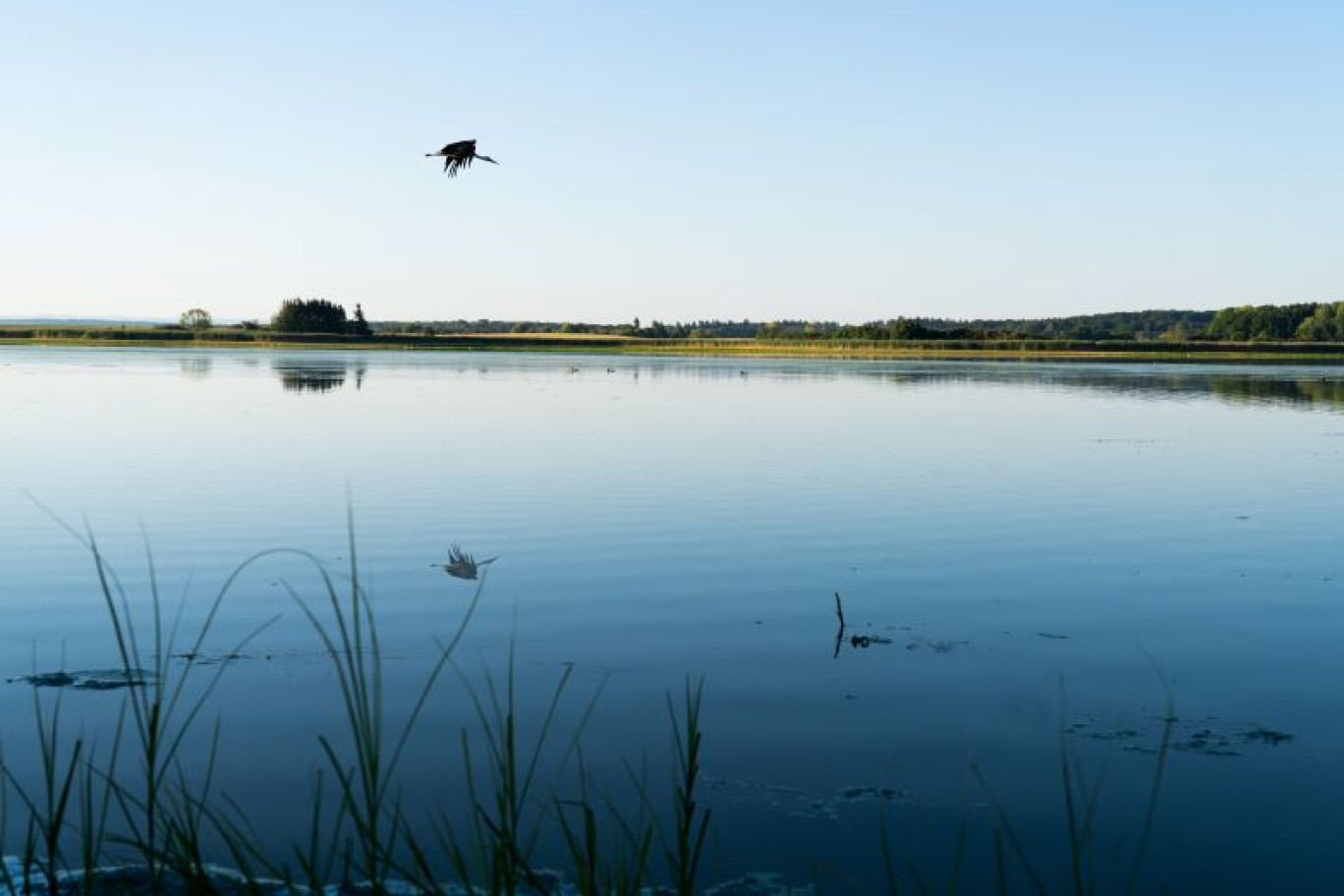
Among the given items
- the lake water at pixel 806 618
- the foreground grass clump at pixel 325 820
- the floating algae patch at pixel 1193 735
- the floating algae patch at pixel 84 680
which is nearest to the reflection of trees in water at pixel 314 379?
the lake water at pixel 806 618

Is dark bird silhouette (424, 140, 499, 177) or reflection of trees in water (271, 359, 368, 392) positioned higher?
dark bird silhouette (424, 140, 499, 177)

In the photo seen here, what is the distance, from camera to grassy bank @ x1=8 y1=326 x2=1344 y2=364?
139 metres

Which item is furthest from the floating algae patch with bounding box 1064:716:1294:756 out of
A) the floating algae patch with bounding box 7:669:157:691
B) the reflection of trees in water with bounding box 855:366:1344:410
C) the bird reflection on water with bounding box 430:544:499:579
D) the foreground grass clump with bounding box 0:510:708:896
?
the reflection of trees in water with bounding box 855:366:1344:410

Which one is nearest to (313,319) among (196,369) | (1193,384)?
(196,369)

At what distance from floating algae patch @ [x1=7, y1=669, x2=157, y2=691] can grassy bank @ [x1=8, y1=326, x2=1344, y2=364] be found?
411 ft

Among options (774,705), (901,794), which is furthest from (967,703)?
(901,794)

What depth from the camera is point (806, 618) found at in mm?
11969

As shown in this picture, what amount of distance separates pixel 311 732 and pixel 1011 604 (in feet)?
23.0

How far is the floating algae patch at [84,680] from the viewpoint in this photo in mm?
9180

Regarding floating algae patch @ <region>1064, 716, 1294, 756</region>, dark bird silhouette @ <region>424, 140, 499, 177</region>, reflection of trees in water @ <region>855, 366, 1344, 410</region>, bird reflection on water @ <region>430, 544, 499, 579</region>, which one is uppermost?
dark bird silhouette @ <region>424, 140, 499, 177</region>

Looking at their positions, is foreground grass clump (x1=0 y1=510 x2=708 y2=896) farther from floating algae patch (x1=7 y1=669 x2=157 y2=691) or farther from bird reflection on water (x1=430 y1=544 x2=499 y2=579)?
bird reflection on water (x1=430 y1=544 x2=499 y2=579)

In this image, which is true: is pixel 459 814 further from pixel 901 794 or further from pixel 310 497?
pixel 310 497

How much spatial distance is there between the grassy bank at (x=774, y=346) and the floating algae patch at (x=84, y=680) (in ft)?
411

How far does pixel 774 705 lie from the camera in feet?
30.0
